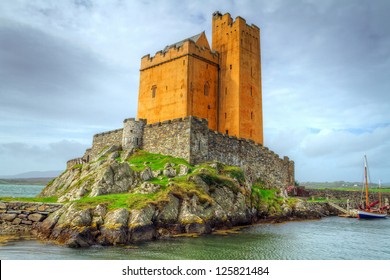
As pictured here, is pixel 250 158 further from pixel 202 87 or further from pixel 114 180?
pixel 114 180

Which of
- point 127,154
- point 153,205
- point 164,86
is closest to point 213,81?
point 164,86

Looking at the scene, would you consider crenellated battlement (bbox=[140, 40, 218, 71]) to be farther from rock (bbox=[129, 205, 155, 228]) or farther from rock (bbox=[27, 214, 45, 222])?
rock (bbox=[27, 214, 45, 222])

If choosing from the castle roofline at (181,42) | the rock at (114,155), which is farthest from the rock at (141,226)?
the castle roofline at (181,42)

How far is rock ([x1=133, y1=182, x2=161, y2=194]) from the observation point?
25.0m

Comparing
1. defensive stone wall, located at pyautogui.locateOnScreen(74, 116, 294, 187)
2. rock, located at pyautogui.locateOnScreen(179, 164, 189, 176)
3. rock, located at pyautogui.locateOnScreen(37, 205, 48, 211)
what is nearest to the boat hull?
defensive stone wall, located at pyautogui.locateOnScreen(74, 116, 294, 187)

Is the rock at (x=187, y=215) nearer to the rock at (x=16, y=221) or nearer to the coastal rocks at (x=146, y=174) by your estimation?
the coastal rocks at (x=146, y=174)

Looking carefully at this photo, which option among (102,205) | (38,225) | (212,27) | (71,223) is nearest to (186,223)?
(102,205)

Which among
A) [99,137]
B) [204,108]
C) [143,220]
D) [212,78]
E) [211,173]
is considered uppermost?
[212,78]

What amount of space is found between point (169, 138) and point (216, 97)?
12036mm

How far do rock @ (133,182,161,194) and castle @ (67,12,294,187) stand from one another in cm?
988

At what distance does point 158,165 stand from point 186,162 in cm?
264

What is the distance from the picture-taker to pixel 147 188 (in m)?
25.2

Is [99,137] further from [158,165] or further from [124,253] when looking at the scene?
[124,253]

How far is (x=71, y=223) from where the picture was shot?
20.3 meters
